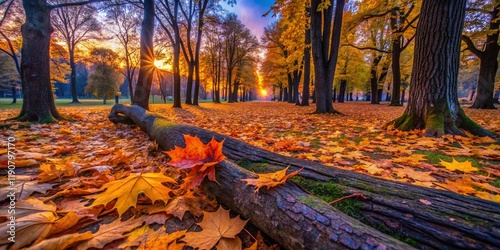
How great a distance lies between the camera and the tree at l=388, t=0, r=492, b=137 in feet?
11.2

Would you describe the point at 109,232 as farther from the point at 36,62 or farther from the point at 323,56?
the point at 323,56

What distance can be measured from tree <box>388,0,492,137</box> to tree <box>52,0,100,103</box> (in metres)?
24.9

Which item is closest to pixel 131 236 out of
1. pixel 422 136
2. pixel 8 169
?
pixel 8 169

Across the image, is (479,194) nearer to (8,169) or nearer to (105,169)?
(105,169)

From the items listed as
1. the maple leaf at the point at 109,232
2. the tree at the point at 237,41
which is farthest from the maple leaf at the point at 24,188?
the tree at the point at 237,41

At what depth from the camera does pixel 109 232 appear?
3.43 feet

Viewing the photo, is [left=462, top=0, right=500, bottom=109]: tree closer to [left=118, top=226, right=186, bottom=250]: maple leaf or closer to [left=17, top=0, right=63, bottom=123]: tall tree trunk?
[left=118, top=226, right=186, bottom=250]: maple leaf

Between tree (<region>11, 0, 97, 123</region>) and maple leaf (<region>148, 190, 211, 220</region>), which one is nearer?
maple leaf (<region>148, 190, 211, 220</region>)

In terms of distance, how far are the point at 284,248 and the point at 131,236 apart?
800 millimetres

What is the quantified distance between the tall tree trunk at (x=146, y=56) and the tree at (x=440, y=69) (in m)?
7.10

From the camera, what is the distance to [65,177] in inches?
68.4

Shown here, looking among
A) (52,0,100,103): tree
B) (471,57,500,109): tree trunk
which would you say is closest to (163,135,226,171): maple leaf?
(471,57,500,109): tree trunk

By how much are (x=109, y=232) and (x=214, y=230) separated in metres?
0.55

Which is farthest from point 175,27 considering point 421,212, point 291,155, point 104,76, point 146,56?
point 104,76
